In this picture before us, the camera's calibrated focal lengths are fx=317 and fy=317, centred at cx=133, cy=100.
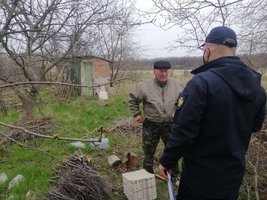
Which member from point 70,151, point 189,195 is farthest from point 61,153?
point 189,195

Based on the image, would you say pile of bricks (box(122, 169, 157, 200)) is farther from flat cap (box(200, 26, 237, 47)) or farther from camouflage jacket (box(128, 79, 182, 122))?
flat cap (box(200, 26, 237, 47))

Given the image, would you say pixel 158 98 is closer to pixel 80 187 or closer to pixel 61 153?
pixel 80 187

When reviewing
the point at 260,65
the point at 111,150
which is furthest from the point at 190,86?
the point at 260,65

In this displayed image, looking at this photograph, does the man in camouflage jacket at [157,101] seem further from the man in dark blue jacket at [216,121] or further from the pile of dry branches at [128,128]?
the pile of dry branches at [128,128]

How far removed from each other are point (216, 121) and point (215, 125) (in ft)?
0.10

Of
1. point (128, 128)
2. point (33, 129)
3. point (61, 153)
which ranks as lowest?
point (61, 153)

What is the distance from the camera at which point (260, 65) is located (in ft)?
31.8

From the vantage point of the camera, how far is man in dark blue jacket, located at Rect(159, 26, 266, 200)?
7.55 ft

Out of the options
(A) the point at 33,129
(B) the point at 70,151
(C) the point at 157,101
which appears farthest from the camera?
(B) the point at 70,151

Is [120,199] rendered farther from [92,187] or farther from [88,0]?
[88,0]

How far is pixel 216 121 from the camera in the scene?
2.33 m

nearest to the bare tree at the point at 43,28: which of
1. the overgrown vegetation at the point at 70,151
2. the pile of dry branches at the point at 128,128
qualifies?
the overgrown vegetation at the point at 70,151

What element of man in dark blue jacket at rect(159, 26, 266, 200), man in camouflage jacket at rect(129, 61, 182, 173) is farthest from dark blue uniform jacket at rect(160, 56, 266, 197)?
man in camouflage jacket at rect(129, 61, 182, 173)

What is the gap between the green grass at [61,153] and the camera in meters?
4.97
